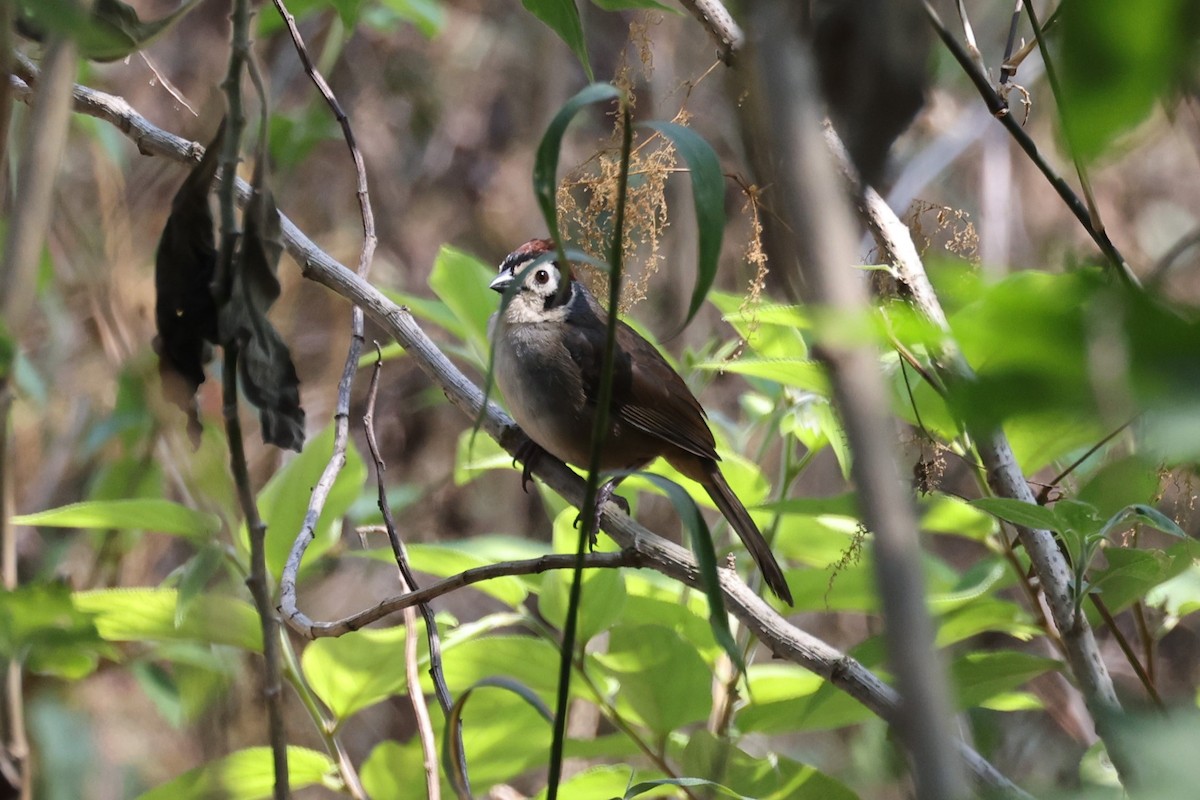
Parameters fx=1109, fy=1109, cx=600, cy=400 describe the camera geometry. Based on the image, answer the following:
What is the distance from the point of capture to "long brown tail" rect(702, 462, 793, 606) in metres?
2.10

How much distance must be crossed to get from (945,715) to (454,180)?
618cm

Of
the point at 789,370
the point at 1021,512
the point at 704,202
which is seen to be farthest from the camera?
the point at 789,370

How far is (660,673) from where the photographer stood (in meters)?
1.83

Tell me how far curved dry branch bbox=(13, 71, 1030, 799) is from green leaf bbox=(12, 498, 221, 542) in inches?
18.7

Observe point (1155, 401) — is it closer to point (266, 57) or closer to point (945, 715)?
point (945, 715)

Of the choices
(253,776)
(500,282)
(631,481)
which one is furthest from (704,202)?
(500,282)

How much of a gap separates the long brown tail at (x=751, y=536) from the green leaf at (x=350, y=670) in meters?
0.71

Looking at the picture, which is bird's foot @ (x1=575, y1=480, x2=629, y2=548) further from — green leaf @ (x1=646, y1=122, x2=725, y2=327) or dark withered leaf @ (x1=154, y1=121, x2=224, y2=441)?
green leaf @ (x1=646, y1=122, x2=725, y2=327)

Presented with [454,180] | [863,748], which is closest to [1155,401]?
[863,748]

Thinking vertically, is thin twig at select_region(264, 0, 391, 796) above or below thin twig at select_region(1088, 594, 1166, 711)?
above

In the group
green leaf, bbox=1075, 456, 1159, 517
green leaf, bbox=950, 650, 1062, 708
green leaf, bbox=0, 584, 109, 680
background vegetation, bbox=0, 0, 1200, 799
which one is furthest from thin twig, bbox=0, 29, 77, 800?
green leaf, bbox=1075, 456, 1159, 517

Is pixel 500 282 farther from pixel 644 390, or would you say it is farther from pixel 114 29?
pixel 114 29

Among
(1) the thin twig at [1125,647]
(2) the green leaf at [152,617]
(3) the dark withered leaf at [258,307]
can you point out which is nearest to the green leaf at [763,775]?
(1) the thin twig at [1125,647]

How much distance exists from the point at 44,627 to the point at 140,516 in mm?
816
